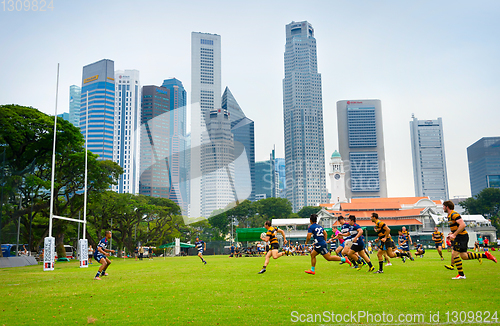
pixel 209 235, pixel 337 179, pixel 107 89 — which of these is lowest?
pixel 209 235

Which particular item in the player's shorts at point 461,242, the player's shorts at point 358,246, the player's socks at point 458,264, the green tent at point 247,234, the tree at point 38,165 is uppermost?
the tree at point 38,165

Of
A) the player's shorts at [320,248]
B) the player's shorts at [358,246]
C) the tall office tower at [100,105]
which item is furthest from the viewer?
the tall office tower at [100,105]

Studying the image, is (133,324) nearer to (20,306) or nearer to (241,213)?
(20,306)

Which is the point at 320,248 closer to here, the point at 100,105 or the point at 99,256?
the point at 99,256

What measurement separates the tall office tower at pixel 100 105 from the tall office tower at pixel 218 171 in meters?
101

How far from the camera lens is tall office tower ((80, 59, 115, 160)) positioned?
182625 mm

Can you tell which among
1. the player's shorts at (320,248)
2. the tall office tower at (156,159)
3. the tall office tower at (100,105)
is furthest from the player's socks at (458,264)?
the tall office tower at (100,105)

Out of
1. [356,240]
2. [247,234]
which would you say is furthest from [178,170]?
[356,240]

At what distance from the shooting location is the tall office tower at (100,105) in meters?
183

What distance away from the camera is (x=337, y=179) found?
16275cm

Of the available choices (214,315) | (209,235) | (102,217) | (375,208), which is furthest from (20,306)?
(209,235)

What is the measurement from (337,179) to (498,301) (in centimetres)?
15887

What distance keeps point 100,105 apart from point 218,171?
134164 mm

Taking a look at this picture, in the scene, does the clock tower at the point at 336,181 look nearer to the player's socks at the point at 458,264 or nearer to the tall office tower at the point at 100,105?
the tall office tower at the point at 100,105
